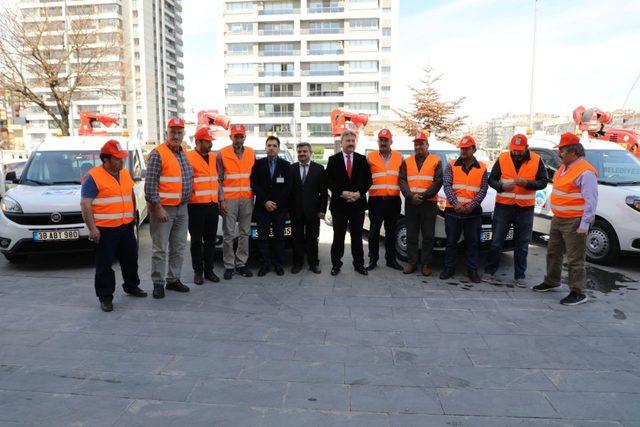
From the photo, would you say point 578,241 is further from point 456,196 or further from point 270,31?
point 270,31

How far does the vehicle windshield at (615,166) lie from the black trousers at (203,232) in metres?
6.11

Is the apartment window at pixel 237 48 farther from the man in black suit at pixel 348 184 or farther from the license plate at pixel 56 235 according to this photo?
the man in black suit at pixel 348 184

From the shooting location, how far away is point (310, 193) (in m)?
6.77

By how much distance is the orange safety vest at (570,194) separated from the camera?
555 centimetres

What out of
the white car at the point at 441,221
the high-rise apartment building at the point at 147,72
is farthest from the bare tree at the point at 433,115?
the high-rise apartment building at the point at 147,72

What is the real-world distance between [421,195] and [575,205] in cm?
190

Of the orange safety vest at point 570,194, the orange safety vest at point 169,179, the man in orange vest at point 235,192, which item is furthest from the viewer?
the man in orange vest at point 235,192

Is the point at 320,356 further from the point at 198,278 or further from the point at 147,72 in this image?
the point at 147,72

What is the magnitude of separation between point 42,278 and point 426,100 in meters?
19.5

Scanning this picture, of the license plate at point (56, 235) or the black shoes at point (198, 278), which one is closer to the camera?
the black shoes at point (198, 278)

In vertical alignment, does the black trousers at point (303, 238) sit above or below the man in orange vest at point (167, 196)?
below

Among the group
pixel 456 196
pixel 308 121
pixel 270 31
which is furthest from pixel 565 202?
pixel 270 31

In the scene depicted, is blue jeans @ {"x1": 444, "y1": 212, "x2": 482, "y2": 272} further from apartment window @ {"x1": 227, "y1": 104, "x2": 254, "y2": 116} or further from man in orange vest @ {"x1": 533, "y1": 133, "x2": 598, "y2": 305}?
apartment window @ {"x1": 227, "y1": 104, "x2": 254, "y2": 116}

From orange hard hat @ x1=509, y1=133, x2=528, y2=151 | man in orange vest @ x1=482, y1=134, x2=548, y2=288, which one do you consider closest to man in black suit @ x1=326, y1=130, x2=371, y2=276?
man in orange vest @ x1=482, y1=134, x2=548, y2=288
